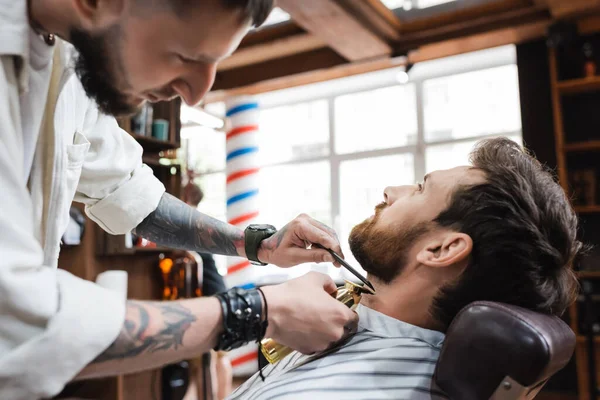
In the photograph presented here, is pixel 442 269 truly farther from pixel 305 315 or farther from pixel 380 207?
pixel 305 315

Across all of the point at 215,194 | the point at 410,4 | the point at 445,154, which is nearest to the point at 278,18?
the point at 410,4

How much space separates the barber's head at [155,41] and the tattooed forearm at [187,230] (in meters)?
0.63

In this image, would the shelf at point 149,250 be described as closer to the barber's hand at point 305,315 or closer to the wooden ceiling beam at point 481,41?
the wooden ceiling beam at point 481,41

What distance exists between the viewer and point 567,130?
16.5 ft

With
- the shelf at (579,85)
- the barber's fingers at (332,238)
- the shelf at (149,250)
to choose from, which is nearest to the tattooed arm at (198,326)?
the barber's fingers at (332,238)

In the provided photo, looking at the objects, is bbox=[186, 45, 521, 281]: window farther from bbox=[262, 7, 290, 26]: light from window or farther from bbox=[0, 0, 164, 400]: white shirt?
bbox=[0, 0, 164, 400]: white shirt

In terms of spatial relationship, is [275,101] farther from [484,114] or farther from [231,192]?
[484,114]

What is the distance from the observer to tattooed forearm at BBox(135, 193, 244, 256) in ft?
5.58

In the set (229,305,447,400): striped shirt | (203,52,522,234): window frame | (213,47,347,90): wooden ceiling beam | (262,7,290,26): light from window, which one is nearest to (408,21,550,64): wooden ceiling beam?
(213,47,347,90): wooden ceiling beam

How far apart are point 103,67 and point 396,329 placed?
0.93 m

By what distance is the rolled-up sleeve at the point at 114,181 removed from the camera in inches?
60.0

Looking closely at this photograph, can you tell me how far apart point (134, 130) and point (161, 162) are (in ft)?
1.25

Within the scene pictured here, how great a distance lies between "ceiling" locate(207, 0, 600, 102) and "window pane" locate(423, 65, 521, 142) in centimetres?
107

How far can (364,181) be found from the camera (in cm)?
692
